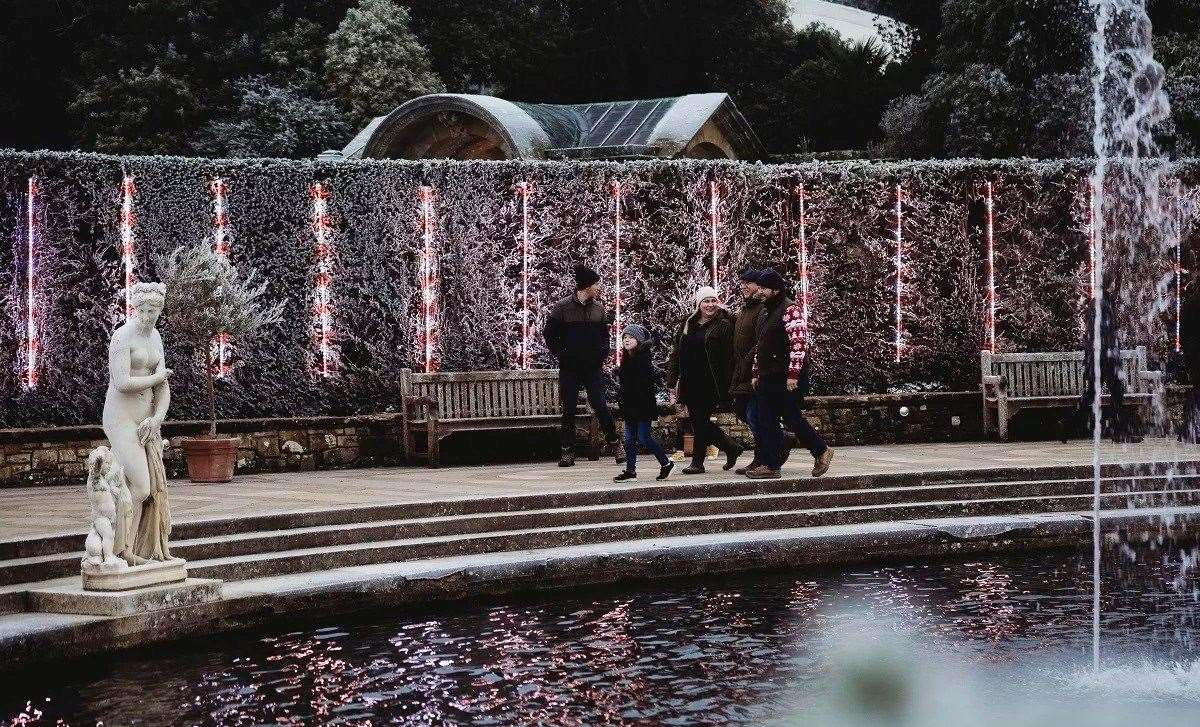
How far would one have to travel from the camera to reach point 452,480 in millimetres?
14266

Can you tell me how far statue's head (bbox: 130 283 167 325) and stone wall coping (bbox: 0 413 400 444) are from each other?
606cm

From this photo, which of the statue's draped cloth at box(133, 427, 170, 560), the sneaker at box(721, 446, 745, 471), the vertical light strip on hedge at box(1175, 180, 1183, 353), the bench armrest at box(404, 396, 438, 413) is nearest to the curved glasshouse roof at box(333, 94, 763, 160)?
the bench armrest at box(404, 396, 438, 413)

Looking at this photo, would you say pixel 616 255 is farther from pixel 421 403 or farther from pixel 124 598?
pixel 124 598

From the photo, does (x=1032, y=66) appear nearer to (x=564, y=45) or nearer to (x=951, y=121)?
(x=951, y=121)

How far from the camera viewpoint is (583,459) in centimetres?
1675

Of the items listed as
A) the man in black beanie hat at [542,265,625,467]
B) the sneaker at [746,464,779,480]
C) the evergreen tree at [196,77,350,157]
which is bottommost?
the sneaker at [746,464,779,480]

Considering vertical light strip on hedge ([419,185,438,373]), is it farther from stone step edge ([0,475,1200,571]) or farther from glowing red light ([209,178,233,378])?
stone step edge ([0,475,1200,571])

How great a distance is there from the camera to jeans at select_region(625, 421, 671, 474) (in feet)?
44.7

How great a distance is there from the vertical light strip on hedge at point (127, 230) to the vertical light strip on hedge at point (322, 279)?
1840 mm

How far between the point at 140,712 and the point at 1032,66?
79.7 ft

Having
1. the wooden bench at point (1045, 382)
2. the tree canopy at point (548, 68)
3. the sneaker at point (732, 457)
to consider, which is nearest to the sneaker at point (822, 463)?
the sneaker at point (732, 457)

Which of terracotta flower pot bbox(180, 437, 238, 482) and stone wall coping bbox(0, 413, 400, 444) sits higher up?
stone wall coping bbox(0, 413, 400, 444)

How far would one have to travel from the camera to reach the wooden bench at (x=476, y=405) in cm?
1617

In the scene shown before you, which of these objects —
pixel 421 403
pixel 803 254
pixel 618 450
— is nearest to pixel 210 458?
pixel 421 403
